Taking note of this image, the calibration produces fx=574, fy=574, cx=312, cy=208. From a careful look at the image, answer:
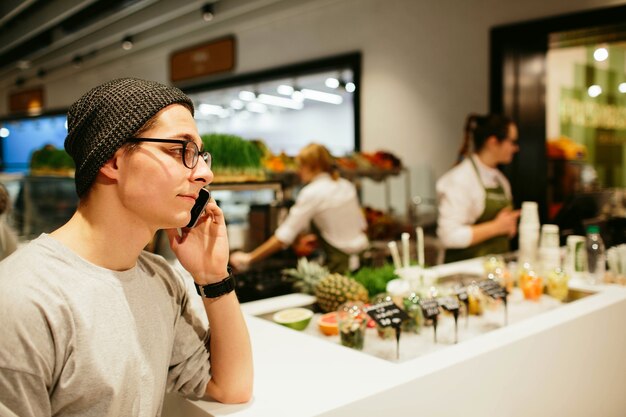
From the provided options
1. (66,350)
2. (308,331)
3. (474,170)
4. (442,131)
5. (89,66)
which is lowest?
(308,331)

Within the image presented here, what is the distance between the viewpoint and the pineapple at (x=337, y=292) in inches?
90.5

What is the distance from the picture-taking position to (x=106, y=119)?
1.15m

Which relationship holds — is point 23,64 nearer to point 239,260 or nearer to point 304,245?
point 304,245

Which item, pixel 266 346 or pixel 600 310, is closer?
pixel 266 346

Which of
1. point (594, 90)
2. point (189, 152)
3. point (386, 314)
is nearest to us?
point (189, 152)

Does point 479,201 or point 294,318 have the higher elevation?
point 479,201

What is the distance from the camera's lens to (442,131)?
544cm

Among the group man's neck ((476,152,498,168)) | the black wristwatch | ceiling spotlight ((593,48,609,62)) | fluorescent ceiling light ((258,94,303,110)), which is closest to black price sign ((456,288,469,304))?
the black wristwatch

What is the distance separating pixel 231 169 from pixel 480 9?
3.12 meters

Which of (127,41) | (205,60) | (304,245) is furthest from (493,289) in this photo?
(127,41)

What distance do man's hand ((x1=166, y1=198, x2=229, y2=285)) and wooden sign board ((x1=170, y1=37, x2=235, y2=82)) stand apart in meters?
5.91

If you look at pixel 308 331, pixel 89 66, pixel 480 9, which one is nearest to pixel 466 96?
pixel 480 9

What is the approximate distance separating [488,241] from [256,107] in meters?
9.70

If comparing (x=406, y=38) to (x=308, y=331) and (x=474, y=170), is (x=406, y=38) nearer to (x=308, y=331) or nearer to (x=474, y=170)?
(x=474, y=170)
